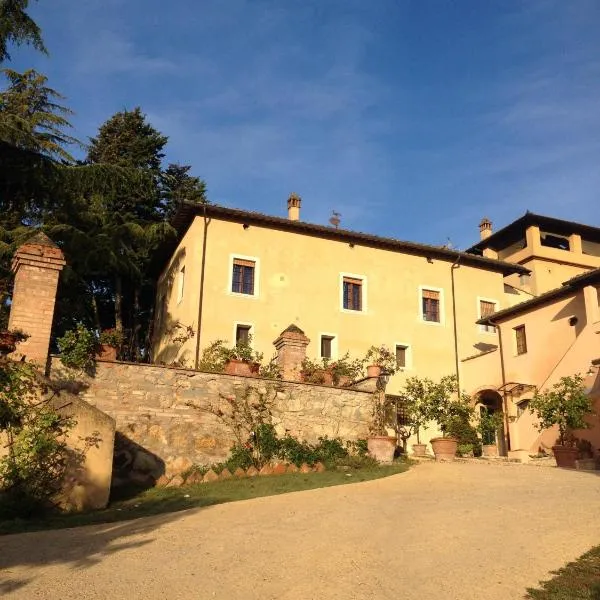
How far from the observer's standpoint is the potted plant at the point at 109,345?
1281cm

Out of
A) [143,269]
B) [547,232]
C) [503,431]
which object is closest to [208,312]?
[143,269]

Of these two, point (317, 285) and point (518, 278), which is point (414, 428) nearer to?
point (317, 285)

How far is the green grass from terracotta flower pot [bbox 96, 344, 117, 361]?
927 centimetres

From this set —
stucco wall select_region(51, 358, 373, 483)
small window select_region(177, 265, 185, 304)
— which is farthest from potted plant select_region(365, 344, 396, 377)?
stucco wall select_region(51, 358, 373, 483)

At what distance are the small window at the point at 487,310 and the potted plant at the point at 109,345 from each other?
17.5 metres

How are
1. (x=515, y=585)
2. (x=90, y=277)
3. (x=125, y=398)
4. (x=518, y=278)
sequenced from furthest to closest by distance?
(x=518, y=278) < (x=90, y=277) < (x=125, y=398) < (x=515, y=585)

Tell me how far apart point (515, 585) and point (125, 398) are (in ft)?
29.2

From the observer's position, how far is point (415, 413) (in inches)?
789

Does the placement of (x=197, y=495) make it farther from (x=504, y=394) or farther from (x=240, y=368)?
(x=504, y=394)

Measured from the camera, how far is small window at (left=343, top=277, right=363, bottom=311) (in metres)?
24.8

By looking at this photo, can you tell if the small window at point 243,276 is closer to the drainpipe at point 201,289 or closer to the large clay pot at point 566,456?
the drainpipe at point 201,289

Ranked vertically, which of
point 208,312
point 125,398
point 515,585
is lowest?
point 515,585

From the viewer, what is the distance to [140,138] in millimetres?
27875

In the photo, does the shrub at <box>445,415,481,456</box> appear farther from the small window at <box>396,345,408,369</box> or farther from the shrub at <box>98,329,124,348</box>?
the shrub at <box>98,329,124,348</box>
